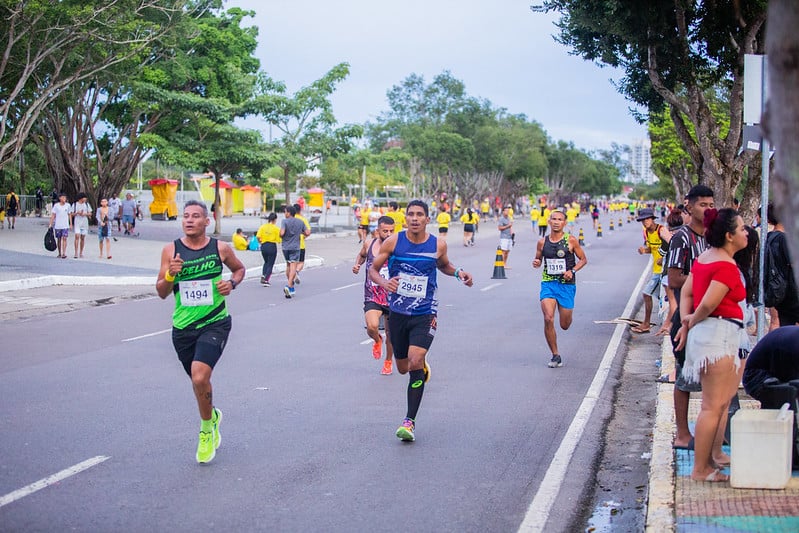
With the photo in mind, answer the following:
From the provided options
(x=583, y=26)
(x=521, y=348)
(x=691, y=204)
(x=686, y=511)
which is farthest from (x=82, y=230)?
(x=686, y=511)

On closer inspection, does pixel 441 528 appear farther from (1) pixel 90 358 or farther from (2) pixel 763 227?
(1) pixel 90 358

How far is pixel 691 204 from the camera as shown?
26.1 feet

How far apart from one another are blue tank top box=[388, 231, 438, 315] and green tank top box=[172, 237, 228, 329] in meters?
1.55

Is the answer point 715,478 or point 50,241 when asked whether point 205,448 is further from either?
point 50,241

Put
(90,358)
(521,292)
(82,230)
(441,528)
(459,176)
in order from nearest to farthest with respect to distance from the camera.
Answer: (441,528)
(90,358)
(521,292)
(82,230)
(459,176)

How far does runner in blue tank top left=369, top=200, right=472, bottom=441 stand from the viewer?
24.7 ft

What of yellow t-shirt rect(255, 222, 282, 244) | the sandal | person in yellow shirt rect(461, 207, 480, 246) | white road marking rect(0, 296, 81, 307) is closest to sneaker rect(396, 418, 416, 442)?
the sandal

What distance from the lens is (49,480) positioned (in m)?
6.28

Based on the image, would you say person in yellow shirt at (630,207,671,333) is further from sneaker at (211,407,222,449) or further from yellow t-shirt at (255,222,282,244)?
sneaker at (211,407,222,449)

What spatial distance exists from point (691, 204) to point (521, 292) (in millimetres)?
12758

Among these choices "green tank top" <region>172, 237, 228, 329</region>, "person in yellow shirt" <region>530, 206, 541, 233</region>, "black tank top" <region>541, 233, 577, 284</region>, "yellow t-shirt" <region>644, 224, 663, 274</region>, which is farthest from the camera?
"person in yellow shirt" <region>530, 206, 541, 233</region>

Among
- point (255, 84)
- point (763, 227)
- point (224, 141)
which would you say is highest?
point (255, 84)

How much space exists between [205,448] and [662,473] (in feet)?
10.3

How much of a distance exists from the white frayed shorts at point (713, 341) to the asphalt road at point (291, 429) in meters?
1.22
